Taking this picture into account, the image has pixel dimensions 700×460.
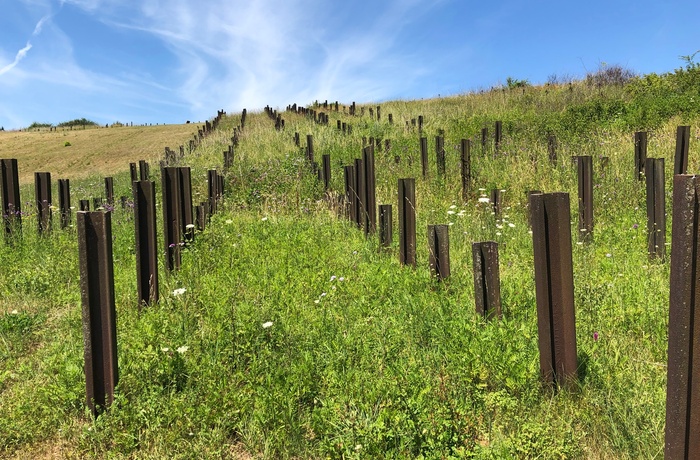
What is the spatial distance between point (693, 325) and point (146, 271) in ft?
12.6

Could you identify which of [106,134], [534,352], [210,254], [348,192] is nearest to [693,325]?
[534,352]

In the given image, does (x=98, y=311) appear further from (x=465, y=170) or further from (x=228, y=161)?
(x=228, y=161)

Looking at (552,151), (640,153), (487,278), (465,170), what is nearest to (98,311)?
(487,278)

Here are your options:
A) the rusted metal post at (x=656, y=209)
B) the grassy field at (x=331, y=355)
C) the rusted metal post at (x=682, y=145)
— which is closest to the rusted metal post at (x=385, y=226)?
the grassy field at (x=331, y=355)

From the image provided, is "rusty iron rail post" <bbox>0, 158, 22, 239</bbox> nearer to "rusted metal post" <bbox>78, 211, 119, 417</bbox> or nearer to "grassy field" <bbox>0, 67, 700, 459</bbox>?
"grassy field" <bbox>0, 67, 700, 459</bbox>

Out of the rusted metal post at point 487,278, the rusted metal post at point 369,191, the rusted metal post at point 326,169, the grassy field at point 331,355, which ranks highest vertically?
the rusted metal post at point 326,169

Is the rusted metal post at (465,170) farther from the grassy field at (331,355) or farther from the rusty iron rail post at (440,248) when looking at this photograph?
the rusty iron rail post at (440,248)

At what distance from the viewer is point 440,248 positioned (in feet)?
13.7

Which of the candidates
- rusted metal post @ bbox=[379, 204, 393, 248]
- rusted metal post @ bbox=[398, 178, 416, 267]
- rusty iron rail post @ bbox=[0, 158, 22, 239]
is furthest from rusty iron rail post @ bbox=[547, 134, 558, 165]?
rusty iron rail post @ bbox=[0, 158, 22, 239]

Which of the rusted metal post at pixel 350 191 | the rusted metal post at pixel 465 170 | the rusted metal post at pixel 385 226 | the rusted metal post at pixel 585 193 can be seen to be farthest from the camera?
the rusted metal post at pixel 465 170

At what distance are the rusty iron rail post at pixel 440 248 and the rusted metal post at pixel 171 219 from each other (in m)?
2.73

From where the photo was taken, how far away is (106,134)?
41.6 m

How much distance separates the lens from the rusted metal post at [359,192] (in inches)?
277

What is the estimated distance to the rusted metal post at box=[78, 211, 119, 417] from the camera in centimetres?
266
